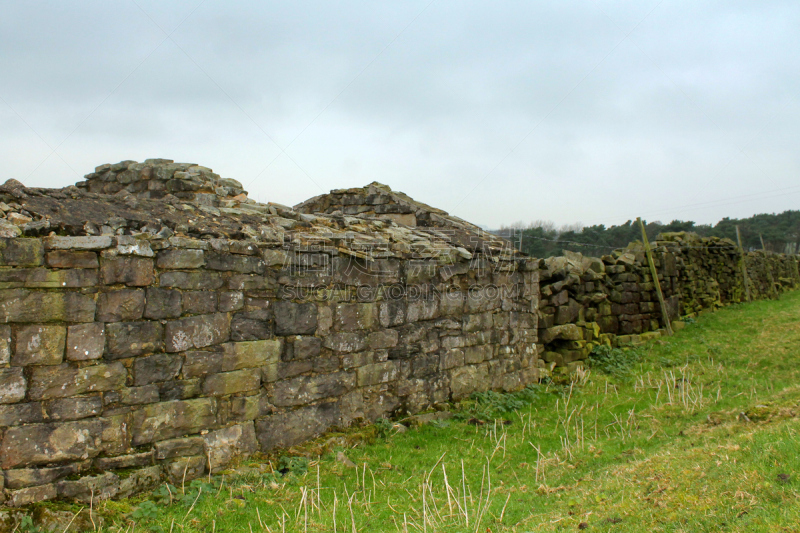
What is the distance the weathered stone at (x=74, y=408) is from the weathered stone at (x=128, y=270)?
91cm

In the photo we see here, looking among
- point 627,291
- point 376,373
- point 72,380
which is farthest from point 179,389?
point 627,291

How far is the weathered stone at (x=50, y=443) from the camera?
390cm

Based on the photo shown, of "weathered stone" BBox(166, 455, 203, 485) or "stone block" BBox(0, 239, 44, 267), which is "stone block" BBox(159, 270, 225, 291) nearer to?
"stone block" BBox(0, 239, 44, 267)

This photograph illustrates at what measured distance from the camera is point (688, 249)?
53.6ft

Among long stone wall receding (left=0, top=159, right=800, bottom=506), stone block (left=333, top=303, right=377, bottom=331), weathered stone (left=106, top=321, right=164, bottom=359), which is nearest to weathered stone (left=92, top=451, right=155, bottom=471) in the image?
long stone wall receding (left=0, top=159, right=800, bottom=506)

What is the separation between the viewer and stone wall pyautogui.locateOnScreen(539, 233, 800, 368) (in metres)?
10.7

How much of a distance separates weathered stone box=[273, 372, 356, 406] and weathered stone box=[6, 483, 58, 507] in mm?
1963

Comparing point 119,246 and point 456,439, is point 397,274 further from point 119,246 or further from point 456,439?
point 119,246

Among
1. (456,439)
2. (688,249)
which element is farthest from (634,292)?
(456,439)

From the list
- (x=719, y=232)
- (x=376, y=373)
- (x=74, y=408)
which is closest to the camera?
(x=74, y=408)

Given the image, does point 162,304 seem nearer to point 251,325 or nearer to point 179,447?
point 251,325

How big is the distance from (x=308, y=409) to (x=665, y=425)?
433 centimetres

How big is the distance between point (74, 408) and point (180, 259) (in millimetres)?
1396

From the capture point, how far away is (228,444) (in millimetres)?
5004
